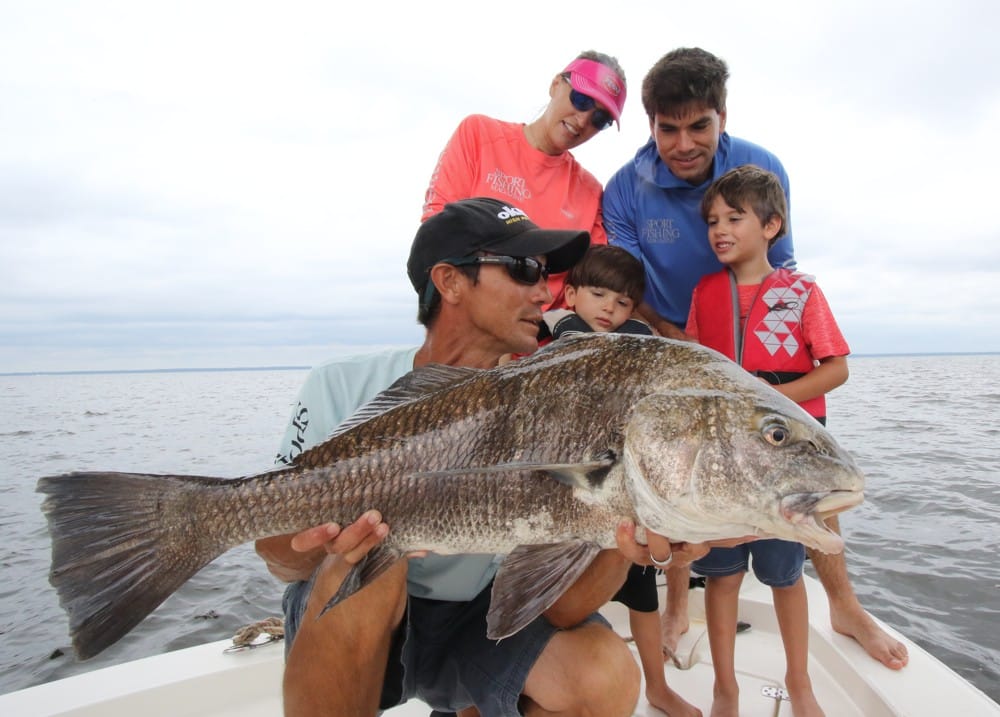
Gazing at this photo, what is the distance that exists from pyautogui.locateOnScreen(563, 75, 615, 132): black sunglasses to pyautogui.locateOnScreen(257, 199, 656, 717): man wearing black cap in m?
1.15

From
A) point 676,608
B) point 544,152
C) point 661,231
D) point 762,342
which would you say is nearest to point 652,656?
point 676,608

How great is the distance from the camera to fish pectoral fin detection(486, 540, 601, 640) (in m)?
1.89

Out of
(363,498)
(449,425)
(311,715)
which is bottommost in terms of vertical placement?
(311,715)

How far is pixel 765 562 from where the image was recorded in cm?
325

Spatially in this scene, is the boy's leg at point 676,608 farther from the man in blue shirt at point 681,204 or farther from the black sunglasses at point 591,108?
the black sunglasses at point 591,108

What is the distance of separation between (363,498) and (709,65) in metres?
3.26

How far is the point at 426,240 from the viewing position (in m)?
2.93

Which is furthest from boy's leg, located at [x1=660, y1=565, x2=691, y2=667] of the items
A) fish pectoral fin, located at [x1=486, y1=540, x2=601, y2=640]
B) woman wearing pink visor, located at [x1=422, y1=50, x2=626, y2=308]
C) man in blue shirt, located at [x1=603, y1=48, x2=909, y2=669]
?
fish pectoral fin, located at [x1=486, y1=540, x2=601, y2=640]

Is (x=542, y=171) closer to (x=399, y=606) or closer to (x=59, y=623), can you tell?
(x=399, y=606)

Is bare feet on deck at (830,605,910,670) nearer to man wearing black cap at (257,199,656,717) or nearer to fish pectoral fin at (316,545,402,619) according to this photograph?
man wearing black cap at (257,199,656,717)

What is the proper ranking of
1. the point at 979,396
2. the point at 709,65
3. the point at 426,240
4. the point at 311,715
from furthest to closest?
the point at 979,396 → the point at 709,65 → the point at 426,240 → the point at 311,715

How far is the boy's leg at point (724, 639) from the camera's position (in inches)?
130

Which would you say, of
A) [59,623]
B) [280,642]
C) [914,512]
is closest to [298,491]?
[280,642]

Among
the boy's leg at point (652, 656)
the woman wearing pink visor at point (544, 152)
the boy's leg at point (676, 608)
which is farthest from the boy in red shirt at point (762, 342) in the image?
the woman wearing pink visor at point (544, 152)
